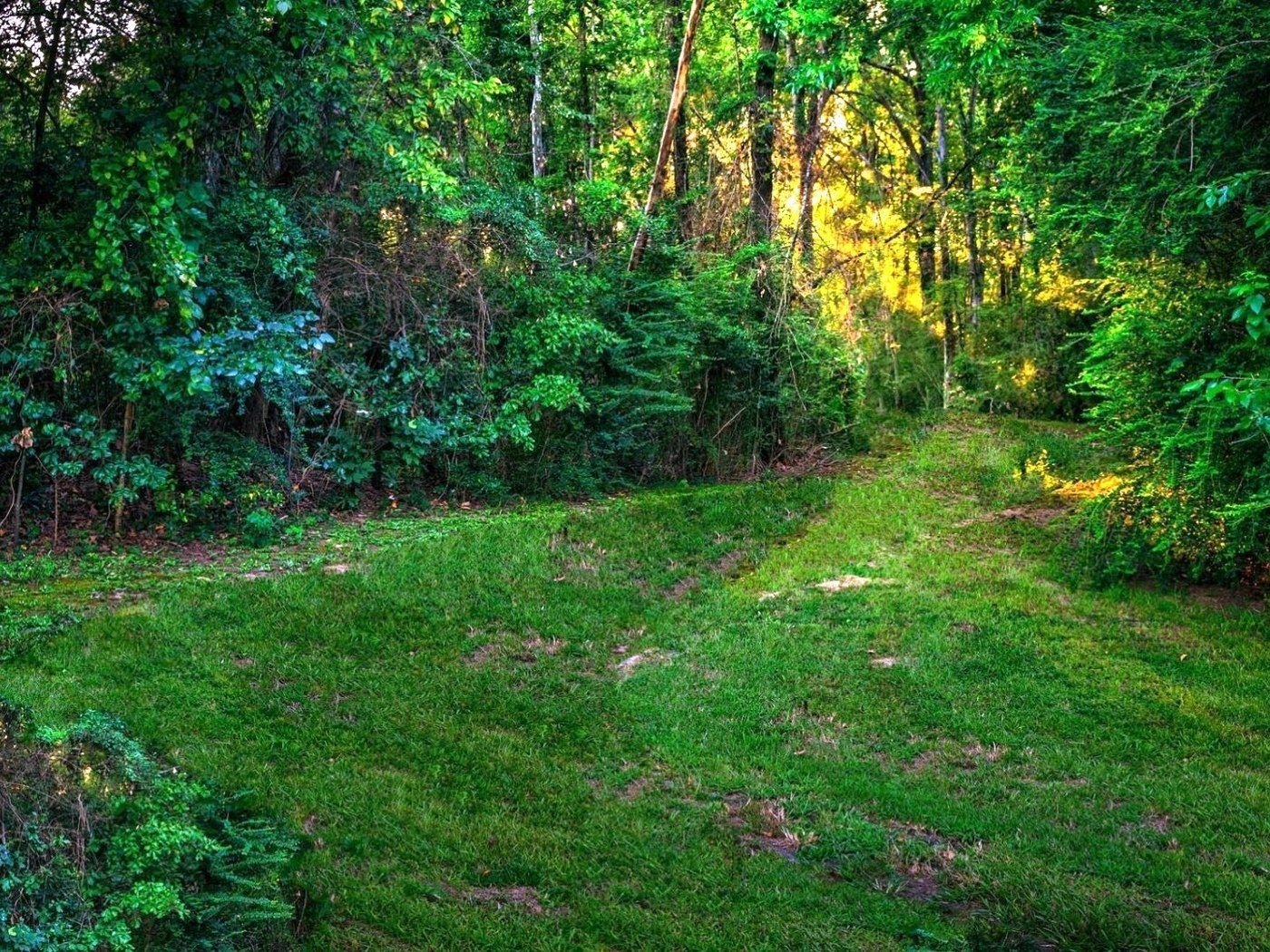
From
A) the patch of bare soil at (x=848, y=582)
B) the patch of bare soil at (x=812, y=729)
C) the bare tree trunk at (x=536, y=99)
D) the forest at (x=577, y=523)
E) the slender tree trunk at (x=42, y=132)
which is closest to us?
the forest at (x=577, y=523)

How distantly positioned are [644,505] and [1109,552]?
18.0ft

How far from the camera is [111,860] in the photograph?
342 centimetres

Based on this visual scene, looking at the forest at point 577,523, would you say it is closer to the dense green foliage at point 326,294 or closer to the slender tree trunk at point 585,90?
the dense green foliage at point 326,294

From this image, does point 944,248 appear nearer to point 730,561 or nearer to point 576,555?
point 730,561

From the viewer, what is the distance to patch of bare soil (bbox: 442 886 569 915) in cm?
457

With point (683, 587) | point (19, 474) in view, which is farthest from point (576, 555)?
point (19, 474)

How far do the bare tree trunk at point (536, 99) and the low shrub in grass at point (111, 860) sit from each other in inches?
544

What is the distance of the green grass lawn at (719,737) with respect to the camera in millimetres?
4574

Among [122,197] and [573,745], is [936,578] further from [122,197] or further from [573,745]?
[122,197]

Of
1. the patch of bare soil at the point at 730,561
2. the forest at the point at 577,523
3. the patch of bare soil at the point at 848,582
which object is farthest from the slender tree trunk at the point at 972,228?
the patch of bare soil at the point at 848,582

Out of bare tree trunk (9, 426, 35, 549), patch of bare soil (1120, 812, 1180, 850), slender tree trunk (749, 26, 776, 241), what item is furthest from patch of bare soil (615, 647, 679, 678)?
slender tree trunk (749, 26, 776, 241)

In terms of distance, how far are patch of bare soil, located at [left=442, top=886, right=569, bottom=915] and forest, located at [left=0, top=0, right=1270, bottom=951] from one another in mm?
27

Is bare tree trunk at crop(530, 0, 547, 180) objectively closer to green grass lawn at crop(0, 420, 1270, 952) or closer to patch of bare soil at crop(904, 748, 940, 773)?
green grass lawn at crop(0, 420, 1270, 952)

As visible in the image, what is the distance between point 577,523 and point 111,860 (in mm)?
8089
